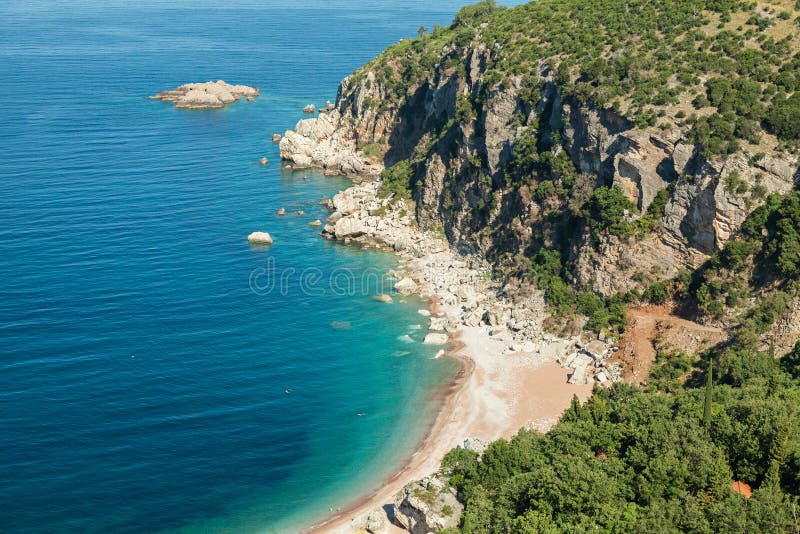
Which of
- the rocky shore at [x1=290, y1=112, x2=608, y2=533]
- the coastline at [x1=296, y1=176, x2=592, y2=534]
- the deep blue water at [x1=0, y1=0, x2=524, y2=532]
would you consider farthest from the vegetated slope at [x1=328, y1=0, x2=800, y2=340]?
the deep blue water at [x1=0, y1=0, x2=524, y2=532]

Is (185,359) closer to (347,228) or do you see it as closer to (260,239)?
(260,239)

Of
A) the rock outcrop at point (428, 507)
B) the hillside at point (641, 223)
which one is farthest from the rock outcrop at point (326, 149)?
the rock outcrop at point (428, 507)

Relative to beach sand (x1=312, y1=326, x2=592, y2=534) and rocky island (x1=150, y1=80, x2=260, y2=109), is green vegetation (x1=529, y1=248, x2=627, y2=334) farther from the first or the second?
rocky island (x1=150, y1=80, x2=260, y2=109)

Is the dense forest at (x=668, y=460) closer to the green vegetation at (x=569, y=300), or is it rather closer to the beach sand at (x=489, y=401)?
the beach sand at (x=489, y=401)

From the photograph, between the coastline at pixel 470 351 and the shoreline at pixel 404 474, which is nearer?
the shoreline at pixel 404 474

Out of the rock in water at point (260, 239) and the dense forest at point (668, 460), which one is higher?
the dense forest at point (668, 460)

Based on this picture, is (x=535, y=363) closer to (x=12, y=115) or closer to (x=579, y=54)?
(x=579, y=54)
